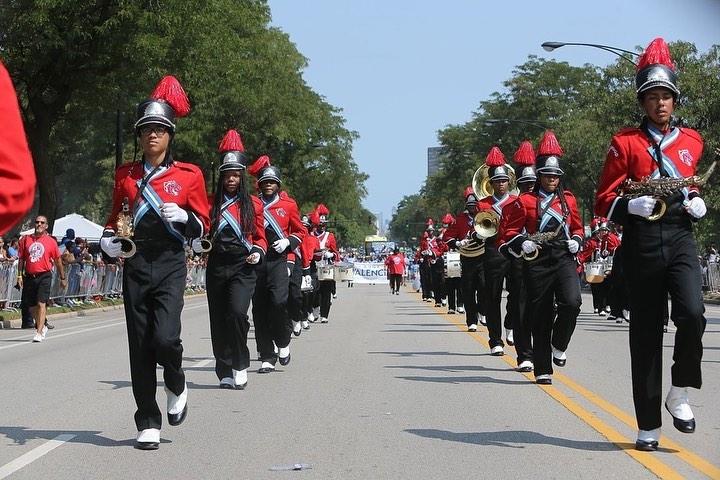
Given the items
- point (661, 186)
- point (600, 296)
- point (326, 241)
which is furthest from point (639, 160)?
point (600, 296)

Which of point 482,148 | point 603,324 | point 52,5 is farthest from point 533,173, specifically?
point 482,148

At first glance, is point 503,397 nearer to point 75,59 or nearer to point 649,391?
point 649,391

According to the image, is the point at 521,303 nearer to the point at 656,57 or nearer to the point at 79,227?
the point at 656,57

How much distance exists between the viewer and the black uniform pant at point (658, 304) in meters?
7.24

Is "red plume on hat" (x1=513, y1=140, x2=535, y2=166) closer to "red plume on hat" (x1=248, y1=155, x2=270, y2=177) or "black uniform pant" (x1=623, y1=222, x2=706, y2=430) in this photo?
"red plume on hat" (x1=248, y1=155, x2=270, y2=177)

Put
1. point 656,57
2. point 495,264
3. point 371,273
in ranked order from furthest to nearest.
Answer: point 371,273
point 495,264
point 656,57

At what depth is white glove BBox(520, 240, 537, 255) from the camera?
10969mm

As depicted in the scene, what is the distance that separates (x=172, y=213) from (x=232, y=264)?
3242 mm

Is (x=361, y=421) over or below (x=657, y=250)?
below

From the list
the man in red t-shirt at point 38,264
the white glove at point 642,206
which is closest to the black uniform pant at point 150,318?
the white glove at point 642,206

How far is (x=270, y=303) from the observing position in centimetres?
1248

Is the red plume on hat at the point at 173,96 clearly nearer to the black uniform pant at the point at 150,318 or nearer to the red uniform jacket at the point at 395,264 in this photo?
the black uniform pant at the point at 150,318

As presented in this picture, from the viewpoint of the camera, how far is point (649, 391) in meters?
7.31

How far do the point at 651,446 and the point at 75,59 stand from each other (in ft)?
84.2
